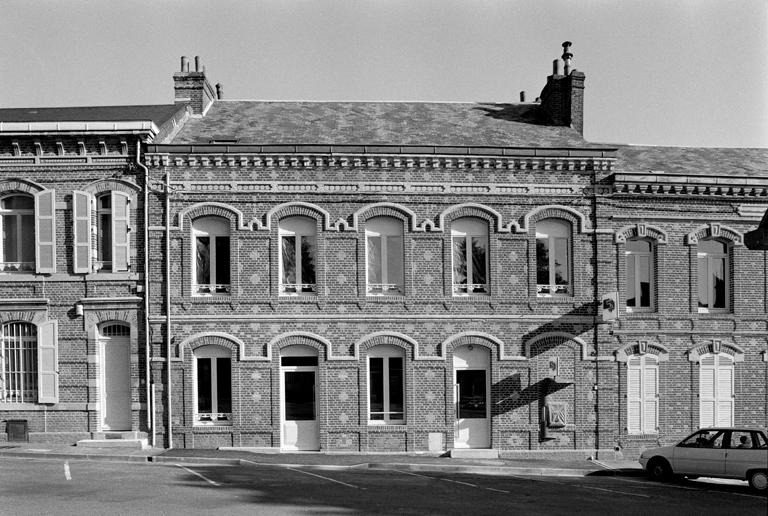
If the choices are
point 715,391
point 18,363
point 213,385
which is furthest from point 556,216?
point 18,363

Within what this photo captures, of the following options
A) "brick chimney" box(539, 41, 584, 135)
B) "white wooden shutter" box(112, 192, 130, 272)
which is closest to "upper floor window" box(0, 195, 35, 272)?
"white wooden shutter" box(112, 192, 130, 272)

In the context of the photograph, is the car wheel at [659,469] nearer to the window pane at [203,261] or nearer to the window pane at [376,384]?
the window pane at [376,384]

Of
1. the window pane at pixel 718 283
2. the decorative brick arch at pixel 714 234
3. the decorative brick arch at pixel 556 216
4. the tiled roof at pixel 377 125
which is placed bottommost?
the window pane at pixel 718 283

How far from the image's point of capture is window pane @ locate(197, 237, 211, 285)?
Answer: 65.0 feet

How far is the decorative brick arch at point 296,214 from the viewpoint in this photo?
19641 mm

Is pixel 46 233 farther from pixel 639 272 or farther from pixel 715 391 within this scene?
pixel 715 391

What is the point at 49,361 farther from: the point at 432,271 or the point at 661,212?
the point at 661,212

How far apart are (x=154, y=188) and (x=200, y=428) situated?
21.3 feet

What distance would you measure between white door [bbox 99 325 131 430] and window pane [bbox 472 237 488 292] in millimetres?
9530

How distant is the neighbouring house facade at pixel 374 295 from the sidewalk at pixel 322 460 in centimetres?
69

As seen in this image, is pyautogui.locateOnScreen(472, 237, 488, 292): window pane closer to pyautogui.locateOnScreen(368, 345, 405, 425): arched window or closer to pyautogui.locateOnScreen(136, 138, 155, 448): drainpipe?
pyautogui.locateOnScreen(368, 345, 405, 425): arched window

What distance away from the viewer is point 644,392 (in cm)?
2067

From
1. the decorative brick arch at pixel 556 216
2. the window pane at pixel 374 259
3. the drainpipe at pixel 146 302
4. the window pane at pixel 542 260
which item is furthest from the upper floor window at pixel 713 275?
the drainpipe at pixel 146 302

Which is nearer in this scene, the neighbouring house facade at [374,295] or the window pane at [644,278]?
the neighbouring house facade at [374,295]
